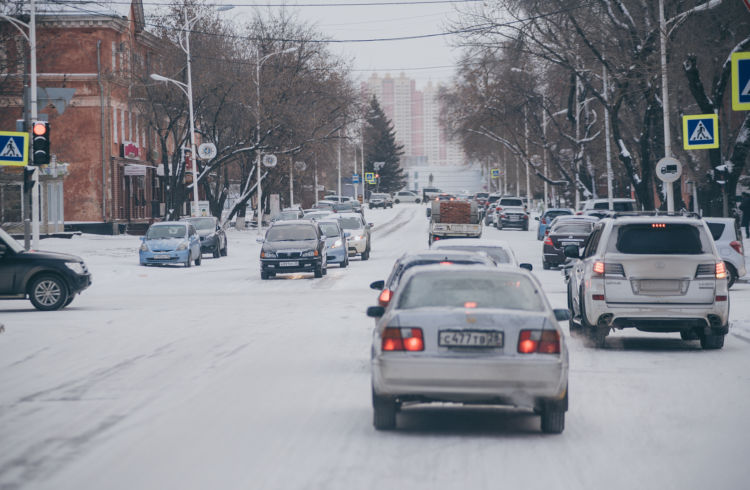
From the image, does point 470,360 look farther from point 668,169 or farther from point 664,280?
point 668,169

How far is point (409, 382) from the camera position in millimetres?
8688

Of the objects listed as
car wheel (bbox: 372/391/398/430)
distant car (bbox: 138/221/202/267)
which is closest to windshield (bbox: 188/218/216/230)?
distant car (bbox: 138/221/202/267)

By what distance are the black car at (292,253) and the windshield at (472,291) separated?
876 inches

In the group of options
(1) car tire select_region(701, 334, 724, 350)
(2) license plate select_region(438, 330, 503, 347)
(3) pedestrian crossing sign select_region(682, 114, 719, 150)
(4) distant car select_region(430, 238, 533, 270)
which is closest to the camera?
(2) license plate select_region(438, 330, 503, 347)

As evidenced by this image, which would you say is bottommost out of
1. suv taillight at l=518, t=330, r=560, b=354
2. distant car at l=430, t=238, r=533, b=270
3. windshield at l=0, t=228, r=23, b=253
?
suv taillight at l=518, t=330, r=560, b=354

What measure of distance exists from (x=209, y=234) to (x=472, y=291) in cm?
3646

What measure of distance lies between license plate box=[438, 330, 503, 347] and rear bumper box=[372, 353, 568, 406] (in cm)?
15

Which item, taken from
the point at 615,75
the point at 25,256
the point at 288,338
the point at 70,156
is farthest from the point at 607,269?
the point at 70,156

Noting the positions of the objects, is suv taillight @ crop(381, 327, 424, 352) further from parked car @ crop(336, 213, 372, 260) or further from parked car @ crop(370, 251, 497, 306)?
parked car @ crop(336, 213, 372, 260)

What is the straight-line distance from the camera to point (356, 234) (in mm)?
41938

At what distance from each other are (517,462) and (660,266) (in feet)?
23.5

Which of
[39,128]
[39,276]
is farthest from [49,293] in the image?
[39,128]

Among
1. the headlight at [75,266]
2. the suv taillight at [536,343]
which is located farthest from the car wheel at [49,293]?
the suv taillight at [536,343]

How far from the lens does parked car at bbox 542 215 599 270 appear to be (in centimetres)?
3469
